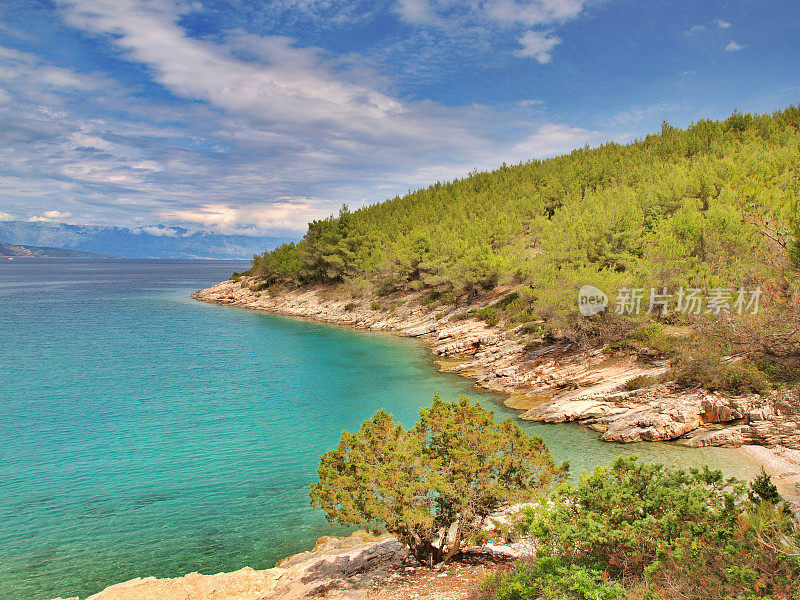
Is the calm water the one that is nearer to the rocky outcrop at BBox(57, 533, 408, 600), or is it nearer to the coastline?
the coastline

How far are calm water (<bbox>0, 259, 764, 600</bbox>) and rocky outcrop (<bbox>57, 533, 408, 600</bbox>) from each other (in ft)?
5.60

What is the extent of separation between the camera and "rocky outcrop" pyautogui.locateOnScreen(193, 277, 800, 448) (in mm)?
23219

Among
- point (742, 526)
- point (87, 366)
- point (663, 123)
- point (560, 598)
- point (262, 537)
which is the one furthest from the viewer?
point (663, 123)

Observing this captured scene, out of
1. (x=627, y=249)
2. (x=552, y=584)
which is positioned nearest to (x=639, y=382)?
(x=627, y=249)

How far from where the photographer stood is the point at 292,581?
13.9 metres

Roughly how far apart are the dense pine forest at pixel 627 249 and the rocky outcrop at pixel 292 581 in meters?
11.5

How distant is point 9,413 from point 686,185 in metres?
60.0

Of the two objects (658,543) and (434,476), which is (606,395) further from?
(658,543)

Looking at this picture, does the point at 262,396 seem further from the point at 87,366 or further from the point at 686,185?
the point at 686,185

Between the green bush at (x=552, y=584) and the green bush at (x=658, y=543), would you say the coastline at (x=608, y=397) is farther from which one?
the green bush at (x=552, y=584)

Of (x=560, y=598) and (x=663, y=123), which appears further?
(x=663, y=123)

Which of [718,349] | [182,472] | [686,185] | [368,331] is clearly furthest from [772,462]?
[368,331]

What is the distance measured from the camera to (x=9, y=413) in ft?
99.5

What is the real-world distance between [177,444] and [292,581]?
51.1 feet
